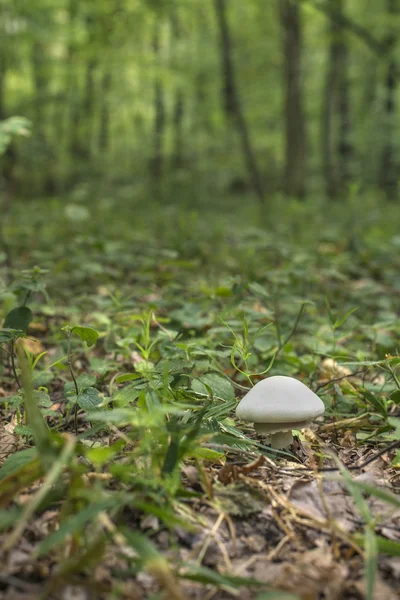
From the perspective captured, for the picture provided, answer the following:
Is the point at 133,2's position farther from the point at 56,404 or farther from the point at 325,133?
the point at 56,404

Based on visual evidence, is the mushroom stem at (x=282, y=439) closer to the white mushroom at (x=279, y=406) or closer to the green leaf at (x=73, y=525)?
the white mushroom at (x=279, y=406)

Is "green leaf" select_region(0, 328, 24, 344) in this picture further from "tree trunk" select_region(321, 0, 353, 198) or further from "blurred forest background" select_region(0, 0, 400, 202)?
"tree trunk" select_region(321, 0, 353, 198)

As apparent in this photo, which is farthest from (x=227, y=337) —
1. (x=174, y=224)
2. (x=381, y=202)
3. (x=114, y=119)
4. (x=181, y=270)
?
(x=114, y=119)

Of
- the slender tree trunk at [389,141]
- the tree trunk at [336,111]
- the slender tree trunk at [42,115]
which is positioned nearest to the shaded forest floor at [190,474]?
the slender tree trunk at [42,115]

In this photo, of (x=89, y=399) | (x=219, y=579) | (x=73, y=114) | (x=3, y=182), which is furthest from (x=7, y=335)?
(x=73, y=114)

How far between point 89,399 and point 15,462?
0.44m

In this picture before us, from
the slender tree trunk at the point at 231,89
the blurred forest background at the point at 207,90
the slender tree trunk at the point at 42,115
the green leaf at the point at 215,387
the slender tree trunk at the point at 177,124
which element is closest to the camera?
the green leaf at the point at 215,387

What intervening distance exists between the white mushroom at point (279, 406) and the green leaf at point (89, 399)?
52 centimetres

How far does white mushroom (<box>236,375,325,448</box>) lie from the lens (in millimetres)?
1646

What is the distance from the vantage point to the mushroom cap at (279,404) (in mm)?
1646

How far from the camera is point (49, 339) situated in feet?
9.96

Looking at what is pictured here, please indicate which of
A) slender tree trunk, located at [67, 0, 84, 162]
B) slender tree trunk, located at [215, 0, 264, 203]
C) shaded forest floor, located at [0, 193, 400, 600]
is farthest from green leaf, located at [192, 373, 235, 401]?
slender tree trunk, located at [67, 0, 84, 162]

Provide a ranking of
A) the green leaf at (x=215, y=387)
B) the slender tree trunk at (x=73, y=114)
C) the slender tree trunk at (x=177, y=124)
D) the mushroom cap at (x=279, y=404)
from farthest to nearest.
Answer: the slender tree trunk at (x=177, y=124), the slender tree trunk at (x=73, y=114), the green leaf at (x=215, y=387), the mushroom cap at (x=279, y=404)

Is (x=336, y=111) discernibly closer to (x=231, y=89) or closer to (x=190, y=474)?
(x=231, y=89)
